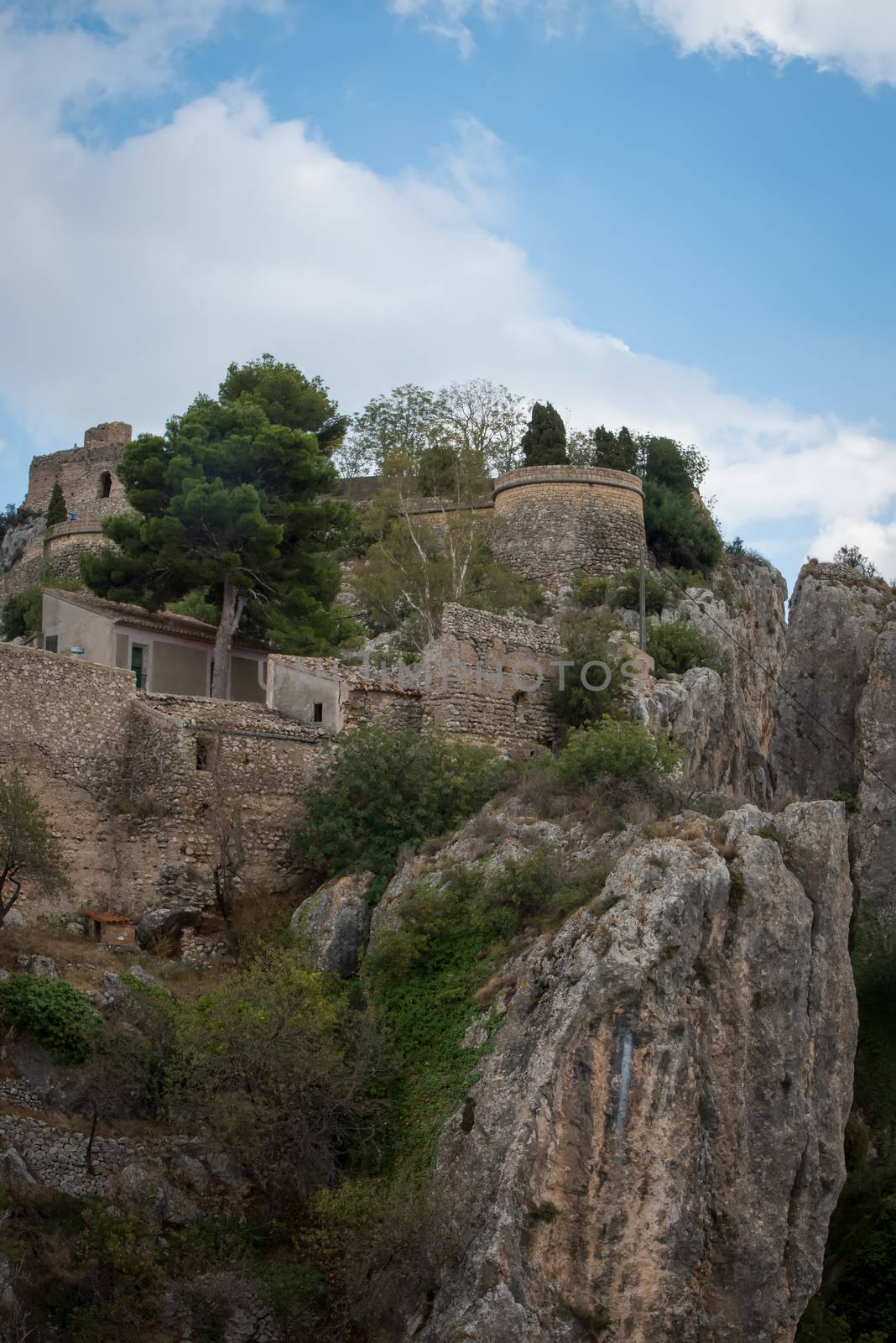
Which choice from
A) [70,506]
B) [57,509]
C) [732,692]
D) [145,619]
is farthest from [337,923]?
[70,506]

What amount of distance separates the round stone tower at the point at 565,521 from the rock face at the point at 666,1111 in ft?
61.9

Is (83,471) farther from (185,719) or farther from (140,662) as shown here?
(185,719)

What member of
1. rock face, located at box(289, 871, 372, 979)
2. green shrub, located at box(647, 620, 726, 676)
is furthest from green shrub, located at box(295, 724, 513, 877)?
green shrub, located at box(647, 620, 726, 676)

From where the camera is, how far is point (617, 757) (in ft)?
90.3

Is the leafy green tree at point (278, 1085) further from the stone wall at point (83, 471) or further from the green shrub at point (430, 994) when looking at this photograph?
the stone wall at point (83, 471)

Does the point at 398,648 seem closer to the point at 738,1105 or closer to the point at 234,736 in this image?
the point at 234,736

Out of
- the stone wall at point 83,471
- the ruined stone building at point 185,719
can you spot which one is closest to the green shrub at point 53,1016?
the ruined stone building at point 185,719

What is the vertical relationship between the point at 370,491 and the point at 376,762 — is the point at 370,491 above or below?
above

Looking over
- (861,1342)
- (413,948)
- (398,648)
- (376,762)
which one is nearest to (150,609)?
(398,648)

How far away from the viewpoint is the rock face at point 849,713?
1372 inches

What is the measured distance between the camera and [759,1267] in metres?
22.2

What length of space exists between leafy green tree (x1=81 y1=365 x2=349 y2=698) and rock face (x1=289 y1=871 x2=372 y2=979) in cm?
807

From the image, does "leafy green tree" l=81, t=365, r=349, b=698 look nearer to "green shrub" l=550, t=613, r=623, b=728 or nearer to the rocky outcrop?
"green shrub" l=550, t=613, r=623, b=728

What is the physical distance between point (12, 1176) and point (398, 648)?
668 inches
